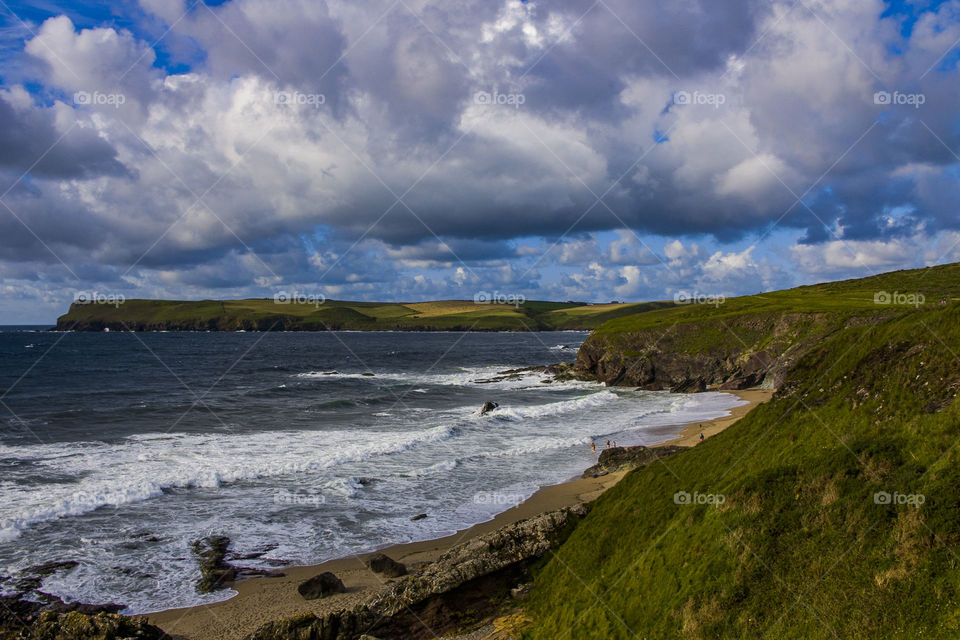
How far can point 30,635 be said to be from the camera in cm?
1398

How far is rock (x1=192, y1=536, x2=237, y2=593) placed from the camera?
18609 mm

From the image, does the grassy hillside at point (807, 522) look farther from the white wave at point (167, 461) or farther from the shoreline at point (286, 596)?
the white wave at point (167, 461)

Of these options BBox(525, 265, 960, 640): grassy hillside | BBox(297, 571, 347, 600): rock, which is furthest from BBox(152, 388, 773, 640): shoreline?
BBox(525, 265, 960, 640): grassy hillside

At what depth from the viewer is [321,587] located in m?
17.8

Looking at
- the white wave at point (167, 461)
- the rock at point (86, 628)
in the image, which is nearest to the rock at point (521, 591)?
the rock at point (86, 628)

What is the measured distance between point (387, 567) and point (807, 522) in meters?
13.6

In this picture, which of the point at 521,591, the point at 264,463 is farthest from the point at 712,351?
the point at 521,591

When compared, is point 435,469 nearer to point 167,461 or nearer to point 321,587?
point 321,587

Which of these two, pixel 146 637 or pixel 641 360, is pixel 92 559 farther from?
pixel 641 360

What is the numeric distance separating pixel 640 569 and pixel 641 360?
66.3m

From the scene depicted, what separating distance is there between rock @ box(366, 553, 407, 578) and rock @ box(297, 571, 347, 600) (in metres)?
1.39

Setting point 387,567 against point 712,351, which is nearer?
point 387,567

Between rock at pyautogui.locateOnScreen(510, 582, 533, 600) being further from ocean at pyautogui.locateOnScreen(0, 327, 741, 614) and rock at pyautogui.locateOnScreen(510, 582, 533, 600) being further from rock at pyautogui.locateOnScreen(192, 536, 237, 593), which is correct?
rock at pyautogui.locateOnScreen(192, 536, 237, 593)

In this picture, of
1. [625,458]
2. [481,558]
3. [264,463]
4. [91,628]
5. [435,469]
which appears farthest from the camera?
[264,463]
